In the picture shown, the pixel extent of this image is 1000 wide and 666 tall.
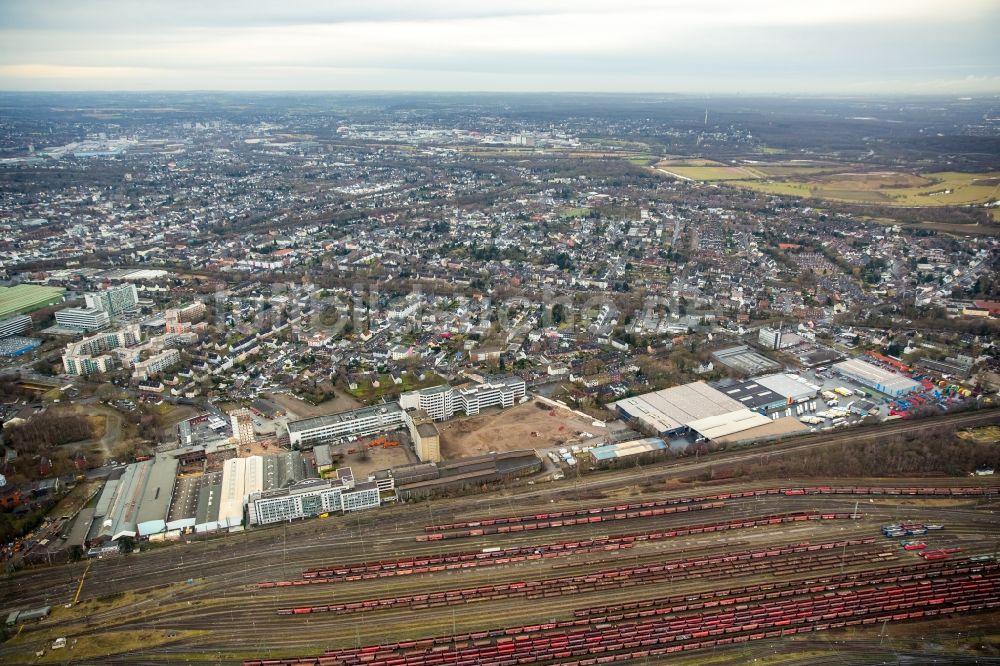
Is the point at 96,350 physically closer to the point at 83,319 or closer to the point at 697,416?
the point at 83,319

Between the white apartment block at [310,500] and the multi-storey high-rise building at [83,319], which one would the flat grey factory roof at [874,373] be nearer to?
the white apartment block at [310,500]

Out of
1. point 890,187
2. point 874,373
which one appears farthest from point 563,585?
point 890,187

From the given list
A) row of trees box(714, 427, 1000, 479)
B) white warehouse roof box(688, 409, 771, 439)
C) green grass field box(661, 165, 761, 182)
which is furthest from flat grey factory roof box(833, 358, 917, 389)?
green grass field box(661, 165, 761, 182)

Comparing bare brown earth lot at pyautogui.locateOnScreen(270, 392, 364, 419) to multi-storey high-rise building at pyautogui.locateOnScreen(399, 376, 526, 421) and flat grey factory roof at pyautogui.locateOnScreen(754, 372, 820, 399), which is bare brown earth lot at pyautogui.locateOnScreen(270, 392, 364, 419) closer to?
multi-storey high-rise building at pyautogui.locateOnScreen(399, 376, 526, 421)

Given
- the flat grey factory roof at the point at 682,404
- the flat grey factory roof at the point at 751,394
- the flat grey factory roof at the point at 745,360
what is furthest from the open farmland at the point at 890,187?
the flat grey factory roof at the point at 682,404

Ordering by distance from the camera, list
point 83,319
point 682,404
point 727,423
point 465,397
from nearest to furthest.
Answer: point 727,423 → point 465,397 → point 682,404 → point 83,319

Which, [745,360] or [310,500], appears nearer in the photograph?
[310,500]

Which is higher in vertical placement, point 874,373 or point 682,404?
point 874,373
